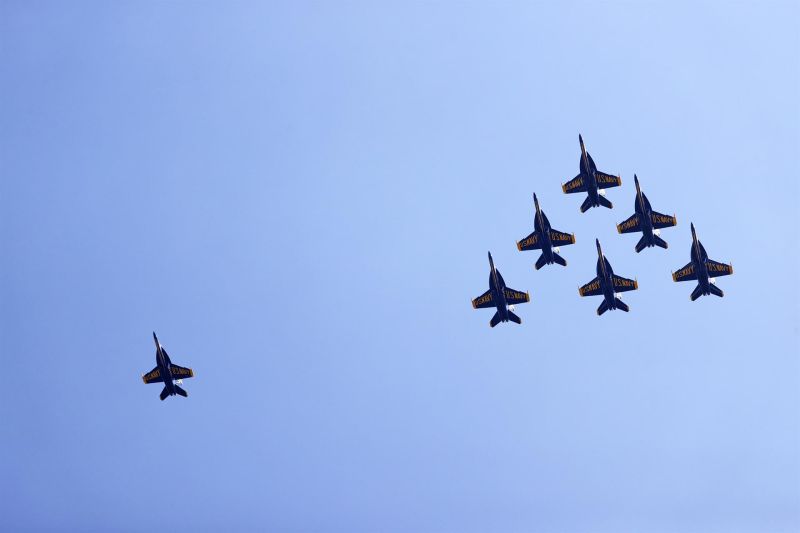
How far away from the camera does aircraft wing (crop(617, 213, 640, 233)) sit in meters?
134

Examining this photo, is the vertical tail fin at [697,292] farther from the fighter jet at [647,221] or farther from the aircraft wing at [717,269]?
the fighter jet at [647,221]

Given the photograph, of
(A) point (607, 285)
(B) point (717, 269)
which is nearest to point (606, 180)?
(A) point (607, 285)

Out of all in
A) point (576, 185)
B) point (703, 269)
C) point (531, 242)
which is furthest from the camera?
point (576, 185)

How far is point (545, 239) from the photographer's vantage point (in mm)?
136000

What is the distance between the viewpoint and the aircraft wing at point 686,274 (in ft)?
434

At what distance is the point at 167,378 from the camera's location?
133 m

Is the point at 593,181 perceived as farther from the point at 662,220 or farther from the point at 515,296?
the point at 515,296

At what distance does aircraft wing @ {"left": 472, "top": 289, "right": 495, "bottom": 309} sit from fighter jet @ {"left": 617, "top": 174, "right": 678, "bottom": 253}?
1895cm

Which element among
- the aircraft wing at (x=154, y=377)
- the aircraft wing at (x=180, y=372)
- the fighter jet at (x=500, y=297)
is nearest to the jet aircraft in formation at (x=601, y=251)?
the fighter jet at (x=500, y=297)

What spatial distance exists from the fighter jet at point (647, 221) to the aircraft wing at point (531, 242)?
37.6ft

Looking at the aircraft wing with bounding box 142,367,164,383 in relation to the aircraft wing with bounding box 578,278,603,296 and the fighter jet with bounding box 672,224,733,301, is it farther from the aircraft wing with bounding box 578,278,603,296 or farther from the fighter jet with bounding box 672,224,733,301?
the fighter jet with bounding box 672,224,733,301

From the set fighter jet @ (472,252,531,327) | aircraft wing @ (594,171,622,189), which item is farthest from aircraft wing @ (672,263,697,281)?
fighter jet @ (472,252,531,327)

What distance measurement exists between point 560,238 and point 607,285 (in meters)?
8.15

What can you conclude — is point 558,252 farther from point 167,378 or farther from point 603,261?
point 167,378
